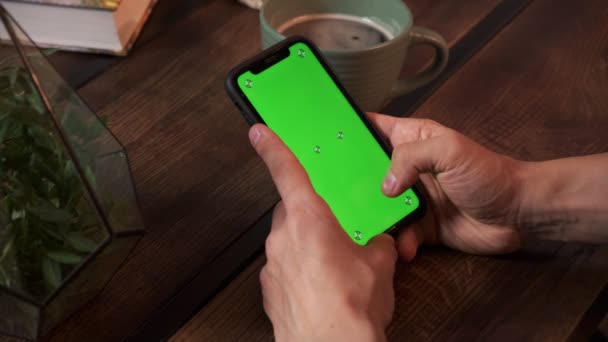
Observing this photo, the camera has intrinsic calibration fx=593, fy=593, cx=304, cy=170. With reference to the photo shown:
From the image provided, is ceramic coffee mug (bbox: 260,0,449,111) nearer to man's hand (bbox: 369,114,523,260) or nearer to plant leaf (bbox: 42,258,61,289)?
man's hand (bbox: 369,114,523,260)

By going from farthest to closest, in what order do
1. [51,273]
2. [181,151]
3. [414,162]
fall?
[181,151] < [414,162] < [51,273]

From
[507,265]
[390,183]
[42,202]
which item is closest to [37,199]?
[42,202]

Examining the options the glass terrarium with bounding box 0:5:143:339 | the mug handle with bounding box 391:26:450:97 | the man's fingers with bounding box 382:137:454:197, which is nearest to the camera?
the glass terrarium with bounding box 0:5:143:339

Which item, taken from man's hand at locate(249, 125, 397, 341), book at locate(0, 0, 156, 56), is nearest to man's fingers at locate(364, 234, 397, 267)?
man's hand at locate(249, 125, 397, 341)

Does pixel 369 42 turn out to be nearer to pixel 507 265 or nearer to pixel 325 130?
pixel 325 130

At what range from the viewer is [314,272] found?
446 millimetres

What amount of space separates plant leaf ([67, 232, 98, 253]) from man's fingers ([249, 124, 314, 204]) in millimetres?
149

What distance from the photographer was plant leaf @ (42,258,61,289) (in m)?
0.39

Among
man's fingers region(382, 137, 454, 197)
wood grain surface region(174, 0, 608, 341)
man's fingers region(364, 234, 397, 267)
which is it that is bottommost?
wood grain surface region(174, 0, 608, 341)

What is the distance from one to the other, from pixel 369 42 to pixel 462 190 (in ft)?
0.64

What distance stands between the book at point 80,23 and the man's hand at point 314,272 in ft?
0.93

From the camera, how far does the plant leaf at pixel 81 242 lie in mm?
401

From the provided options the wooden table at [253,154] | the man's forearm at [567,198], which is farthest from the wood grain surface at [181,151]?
the man's forearm at [567,198]

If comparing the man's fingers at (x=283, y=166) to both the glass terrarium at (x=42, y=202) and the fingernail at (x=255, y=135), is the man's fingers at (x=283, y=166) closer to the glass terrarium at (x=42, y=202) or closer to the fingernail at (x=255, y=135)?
the fingernail at (x=255, y=135)
